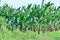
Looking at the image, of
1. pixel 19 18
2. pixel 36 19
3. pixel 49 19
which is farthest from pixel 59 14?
pixel 19 18

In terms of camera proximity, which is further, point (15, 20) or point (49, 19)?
point (49, 19)

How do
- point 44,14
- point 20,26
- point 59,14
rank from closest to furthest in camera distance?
point 20,26
point 44,14
point 59,14

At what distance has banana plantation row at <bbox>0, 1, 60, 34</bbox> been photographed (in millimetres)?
9680

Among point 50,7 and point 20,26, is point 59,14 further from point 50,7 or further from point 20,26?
point 20,26

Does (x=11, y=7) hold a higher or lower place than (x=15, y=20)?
higher

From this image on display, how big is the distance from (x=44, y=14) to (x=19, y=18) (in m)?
1.27

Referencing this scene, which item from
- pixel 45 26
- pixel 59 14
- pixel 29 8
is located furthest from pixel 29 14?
pixel 59 14

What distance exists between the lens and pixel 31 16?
32.6ft

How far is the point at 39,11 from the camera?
1010 centimetres

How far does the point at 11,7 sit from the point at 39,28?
159cm

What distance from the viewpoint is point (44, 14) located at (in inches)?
399

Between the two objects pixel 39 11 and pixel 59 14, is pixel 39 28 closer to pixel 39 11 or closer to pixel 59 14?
pixel 39 11

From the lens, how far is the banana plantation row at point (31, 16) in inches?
381

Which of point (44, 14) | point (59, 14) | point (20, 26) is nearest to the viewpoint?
point (20, 26)
